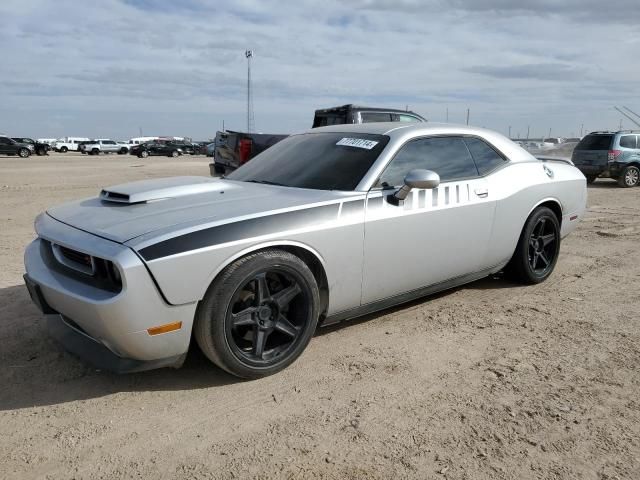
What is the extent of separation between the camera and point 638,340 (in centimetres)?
371

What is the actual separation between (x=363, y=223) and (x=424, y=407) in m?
1.18

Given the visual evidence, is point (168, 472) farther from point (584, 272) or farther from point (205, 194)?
point (584, 272)

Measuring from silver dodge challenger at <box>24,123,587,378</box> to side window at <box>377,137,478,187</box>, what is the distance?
0.04 feet

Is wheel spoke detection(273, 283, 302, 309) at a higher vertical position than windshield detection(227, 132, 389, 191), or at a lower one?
lower

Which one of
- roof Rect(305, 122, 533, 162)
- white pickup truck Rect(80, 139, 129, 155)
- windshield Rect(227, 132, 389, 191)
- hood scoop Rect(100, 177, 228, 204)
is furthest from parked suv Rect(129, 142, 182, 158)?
hood scoop Rect(100, 177, 228, 204)

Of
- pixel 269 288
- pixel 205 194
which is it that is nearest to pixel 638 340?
pixel 269 288

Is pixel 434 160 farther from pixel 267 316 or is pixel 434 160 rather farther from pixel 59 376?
pixel 59 376

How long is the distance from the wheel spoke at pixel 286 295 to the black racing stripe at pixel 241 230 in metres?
0.36

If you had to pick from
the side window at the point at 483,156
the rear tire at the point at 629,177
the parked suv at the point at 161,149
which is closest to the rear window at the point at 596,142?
the rear tire at the point at 629,177

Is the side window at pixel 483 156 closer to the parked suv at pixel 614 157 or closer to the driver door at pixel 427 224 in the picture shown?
the driver door at pixel 427 224

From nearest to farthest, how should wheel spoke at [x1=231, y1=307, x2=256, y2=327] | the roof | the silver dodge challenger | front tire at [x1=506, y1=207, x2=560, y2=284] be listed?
the silver dodge challenger < wheel spoke at [x1=231, y1=307, x2=256, y2=327] < the roof < front tire at [x1=506, y1=207, x2=560, y2=284]

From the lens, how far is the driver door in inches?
141

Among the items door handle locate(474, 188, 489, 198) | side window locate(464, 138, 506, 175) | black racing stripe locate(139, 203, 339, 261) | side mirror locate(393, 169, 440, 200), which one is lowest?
black racing stripe locate(139, 203, 339, 261)

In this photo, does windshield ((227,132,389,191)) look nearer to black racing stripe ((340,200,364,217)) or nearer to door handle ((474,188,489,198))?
black racing stripe ((340,200,364,217))
